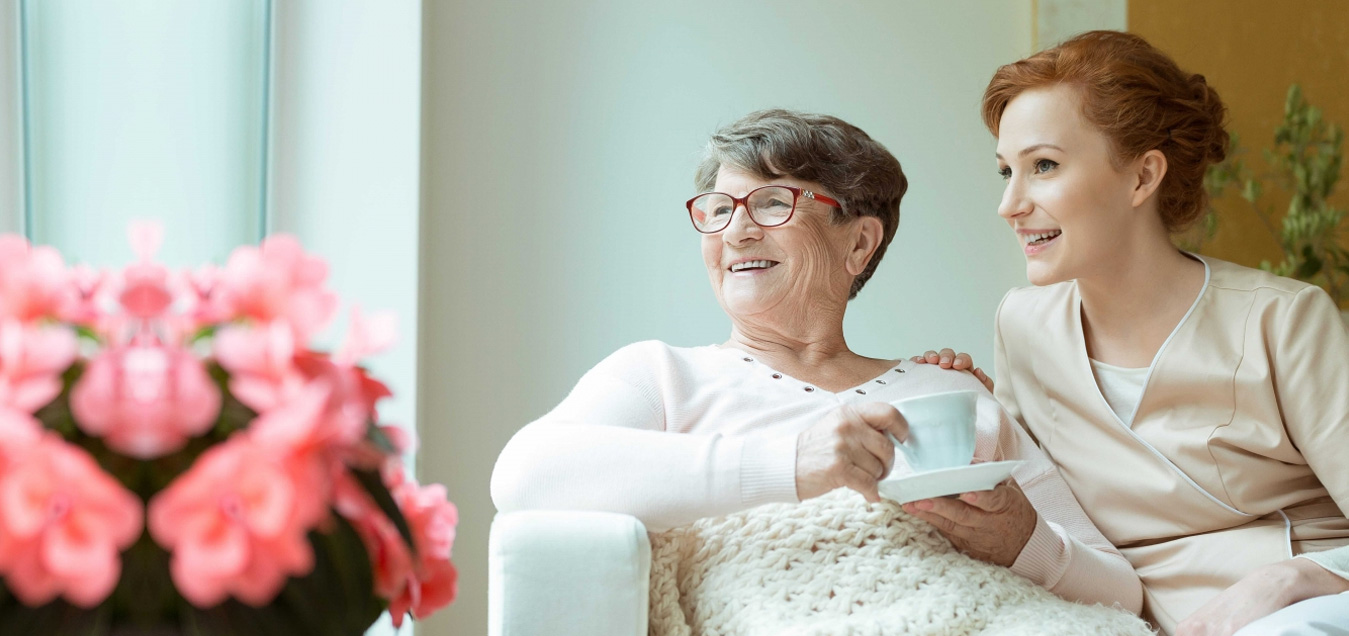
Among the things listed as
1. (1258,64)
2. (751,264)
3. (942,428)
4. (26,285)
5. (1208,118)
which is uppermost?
(1258,64)

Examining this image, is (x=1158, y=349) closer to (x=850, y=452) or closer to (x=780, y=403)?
(x=780, y=403)

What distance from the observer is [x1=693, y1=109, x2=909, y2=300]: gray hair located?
1808 millimetres

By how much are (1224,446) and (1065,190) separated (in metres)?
0.49

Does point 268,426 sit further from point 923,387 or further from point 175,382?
point 923,387

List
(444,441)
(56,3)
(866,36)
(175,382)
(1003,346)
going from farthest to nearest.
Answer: (866,36) < (444,441) < (1003,346) < (56,3) < (175,382)

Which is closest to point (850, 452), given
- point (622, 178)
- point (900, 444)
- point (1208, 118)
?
point (900, 444)

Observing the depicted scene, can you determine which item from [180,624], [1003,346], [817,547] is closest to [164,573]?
[180,624]

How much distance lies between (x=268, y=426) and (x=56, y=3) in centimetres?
140

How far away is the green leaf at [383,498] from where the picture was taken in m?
0.59

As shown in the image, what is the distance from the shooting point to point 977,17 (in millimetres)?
2766

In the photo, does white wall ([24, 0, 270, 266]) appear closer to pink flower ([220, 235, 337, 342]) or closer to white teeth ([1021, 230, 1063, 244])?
pink flower ([220, 235, 337, 342])

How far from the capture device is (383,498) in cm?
60

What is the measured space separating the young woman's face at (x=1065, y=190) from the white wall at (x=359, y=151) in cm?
128

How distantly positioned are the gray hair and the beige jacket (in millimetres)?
477
